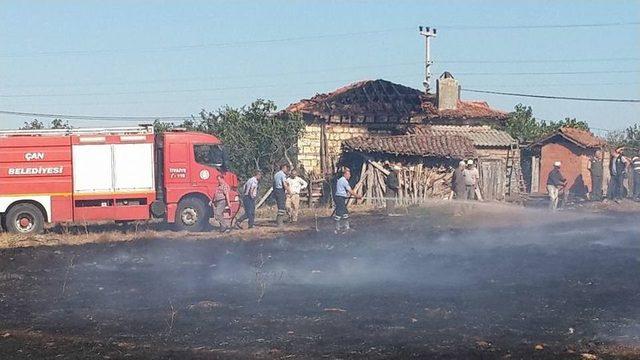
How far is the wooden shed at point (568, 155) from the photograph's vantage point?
35.4 meters

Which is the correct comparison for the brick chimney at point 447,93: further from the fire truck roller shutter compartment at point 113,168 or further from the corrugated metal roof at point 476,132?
the fire truck roller shutter compartment at point 113,168

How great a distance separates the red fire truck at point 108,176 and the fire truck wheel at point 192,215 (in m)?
0.03

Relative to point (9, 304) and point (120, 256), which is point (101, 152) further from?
point (9, 304)

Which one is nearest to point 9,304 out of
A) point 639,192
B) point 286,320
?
point 286,320

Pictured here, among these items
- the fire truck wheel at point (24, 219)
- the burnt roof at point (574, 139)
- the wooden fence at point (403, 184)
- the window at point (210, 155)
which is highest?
the burnt roof at point (574, 139)

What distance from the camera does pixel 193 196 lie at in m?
22.9

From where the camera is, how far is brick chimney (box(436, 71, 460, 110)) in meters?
36.2

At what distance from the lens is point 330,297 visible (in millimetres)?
12008

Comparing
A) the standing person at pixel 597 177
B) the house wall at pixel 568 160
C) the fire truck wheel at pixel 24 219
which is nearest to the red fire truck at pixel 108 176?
the fire truck wheel at pixel 24 219

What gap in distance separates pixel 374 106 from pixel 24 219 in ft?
55.3

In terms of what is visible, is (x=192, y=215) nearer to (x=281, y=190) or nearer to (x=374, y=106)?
(x=281, y=190)

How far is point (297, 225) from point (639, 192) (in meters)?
14.8

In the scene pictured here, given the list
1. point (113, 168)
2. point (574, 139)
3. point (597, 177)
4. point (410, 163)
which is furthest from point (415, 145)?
point (113, 168)

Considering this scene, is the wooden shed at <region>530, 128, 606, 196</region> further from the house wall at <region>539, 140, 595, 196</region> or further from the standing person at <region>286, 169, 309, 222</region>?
the standing person at <region>286, 169, 309, 222</region>
